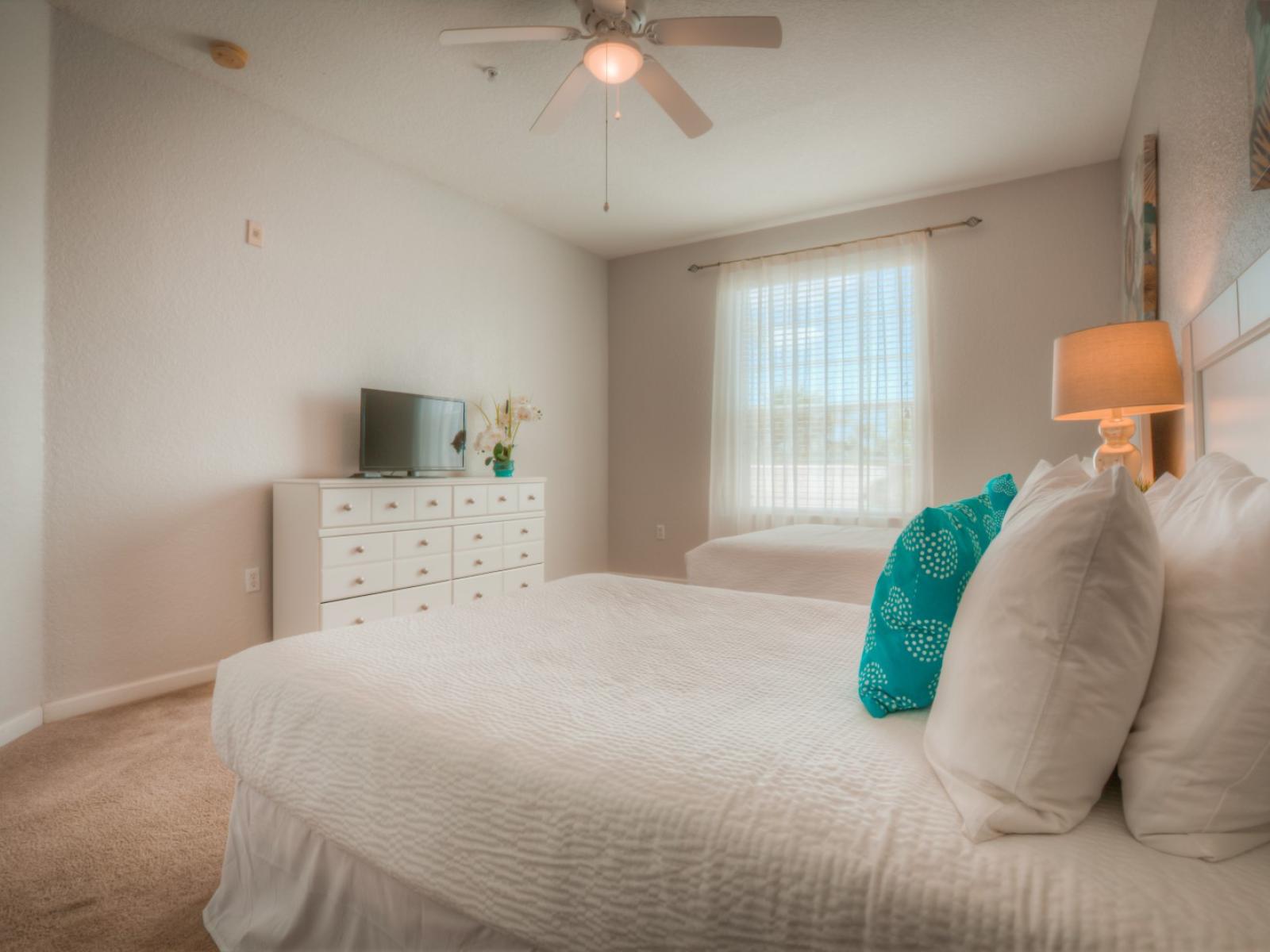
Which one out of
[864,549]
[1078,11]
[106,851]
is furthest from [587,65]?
[106,851]

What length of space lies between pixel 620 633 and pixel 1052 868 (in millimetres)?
1010

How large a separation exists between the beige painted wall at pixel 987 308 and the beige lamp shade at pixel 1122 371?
1.72 metres

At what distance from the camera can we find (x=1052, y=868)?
24.7 inches

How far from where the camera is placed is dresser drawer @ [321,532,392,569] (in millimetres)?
2838

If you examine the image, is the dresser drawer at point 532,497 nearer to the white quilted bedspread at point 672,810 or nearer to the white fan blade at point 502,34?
the white fan blade at point 502,34

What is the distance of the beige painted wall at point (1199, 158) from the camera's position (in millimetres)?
1448

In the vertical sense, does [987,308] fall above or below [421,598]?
above

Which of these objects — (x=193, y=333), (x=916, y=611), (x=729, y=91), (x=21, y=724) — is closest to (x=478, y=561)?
(x=193, y=333)

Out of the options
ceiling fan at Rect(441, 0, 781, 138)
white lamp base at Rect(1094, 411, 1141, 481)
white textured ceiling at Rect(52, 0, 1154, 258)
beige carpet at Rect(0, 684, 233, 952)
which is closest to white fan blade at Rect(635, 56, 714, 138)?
ceiling fan at Rect(441, 0, 781, 138)

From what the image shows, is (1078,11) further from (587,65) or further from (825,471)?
(825,471)

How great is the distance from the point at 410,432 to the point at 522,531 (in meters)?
0.88

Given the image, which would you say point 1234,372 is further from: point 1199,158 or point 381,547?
point 381,547

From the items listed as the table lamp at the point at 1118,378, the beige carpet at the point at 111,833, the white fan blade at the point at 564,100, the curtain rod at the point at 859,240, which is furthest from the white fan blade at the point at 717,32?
the beige carpet at the point at 111,833

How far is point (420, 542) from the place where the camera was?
324 centimetres
